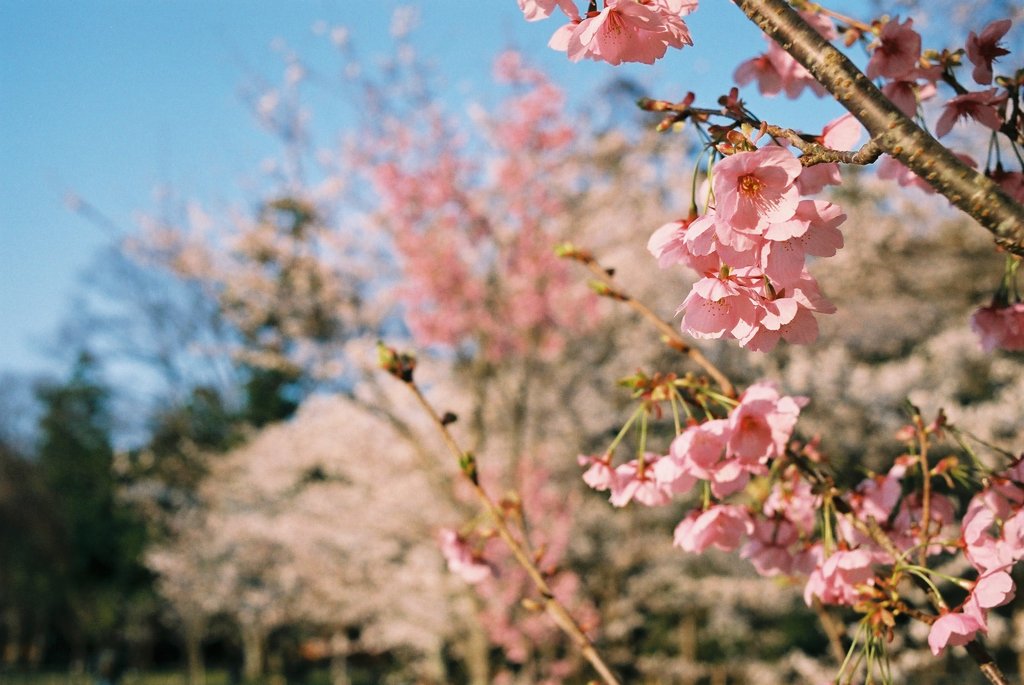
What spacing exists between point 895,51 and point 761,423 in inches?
20.9

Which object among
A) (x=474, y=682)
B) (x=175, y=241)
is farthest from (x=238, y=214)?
(x=474, y=682)

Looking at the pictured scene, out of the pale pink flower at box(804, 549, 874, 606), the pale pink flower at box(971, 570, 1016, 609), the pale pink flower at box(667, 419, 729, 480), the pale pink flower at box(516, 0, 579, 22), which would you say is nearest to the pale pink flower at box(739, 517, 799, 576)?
the pale pink flower at box(804, 549, 874, 606)

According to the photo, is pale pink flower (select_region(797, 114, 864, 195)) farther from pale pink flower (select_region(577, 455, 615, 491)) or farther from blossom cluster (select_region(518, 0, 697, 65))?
pale pink flower (select_region(577, 455, 615, 491))

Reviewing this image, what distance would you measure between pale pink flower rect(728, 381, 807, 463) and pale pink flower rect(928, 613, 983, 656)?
0.74 feet

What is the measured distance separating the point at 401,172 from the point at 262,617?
33.0 feet

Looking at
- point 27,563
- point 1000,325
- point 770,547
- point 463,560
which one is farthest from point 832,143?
point 27,563

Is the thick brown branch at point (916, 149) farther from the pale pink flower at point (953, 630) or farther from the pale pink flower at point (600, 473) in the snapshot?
the pale pink flower at point (600, 473)

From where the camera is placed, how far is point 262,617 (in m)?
13.9

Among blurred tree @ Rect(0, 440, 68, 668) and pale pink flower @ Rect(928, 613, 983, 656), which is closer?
pale pink flower @ Rect(928, 613, 983, 656)

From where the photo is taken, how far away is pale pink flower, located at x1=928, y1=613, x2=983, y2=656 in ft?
2.60

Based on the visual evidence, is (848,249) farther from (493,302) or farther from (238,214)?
(238,214)

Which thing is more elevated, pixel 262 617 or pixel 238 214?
pixel 238 214

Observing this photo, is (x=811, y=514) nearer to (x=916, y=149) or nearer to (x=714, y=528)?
(x=714, y=528)

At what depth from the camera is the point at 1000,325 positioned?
1074mm
